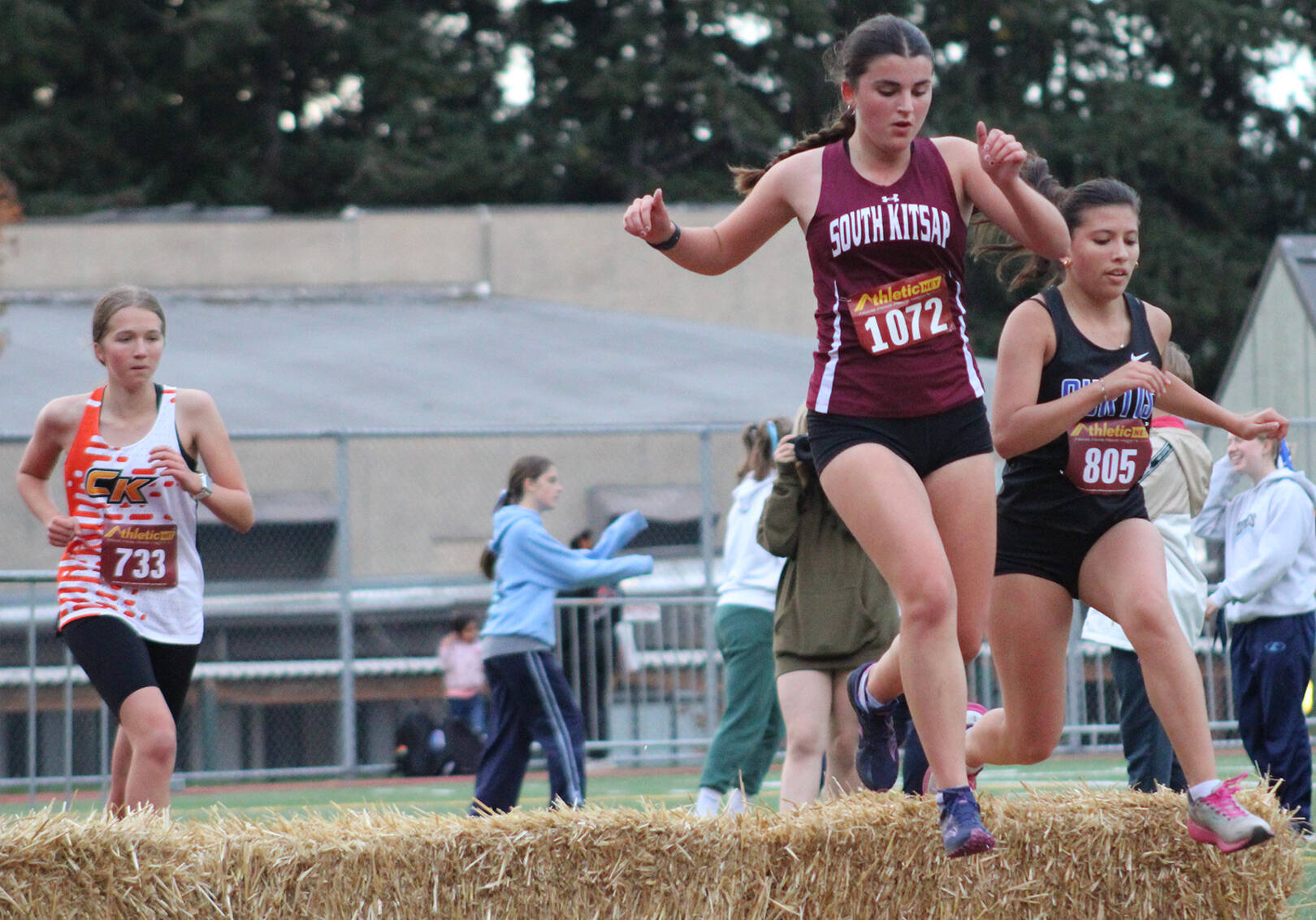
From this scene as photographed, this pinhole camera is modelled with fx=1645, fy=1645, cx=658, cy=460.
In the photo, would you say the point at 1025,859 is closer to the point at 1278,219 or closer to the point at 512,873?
the point at 512,873

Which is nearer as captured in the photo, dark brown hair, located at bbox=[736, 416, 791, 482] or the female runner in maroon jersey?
the female runner in maroon jersey

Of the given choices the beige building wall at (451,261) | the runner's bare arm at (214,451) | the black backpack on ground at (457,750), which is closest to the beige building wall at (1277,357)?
the black backpack on ground at (457,750)

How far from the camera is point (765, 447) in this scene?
7348 millimetres

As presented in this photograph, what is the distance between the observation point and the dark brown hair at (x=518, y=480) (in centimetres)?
809

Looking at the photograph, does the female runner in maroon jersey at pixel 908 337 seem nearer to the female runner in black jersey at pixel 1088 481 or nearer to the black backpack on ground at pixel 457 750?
the female runner in black jersey at pixel 1088 481

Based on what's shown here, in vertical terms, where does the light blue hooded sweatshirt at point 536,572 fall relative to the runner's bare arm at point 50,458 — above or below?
below

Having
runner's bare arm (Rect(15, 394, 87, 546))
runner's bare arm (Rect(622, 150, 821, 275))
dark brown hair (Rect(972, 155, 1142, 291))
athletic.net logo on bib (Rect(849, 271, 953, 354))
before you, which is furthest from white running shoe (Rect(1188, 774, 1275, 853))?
runner's bare arm (Rect(15, 394, 87, 546))

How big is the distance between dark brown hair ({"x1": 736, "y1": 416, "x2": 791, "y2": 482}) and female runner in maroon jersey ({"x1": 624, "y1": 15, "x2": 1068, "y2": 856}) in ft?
9.15

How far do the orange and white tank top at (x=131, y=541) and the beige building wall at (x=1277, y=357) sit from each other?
10.8 meters

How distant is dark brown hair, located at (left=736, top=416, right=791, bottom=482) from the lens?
717 cm

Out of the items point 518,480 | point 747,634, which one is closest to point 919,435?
point 747,634

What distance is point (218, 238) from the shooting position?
22609 millimetres

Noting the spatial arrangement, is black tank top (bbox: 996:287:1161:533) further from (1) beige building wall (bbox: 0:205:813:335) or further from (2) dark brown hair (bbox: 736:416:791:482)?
(1) beige building wall (bbox: 0:205:813:335)

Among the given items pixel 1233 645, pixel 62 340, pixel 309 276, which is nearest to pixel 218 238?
pixel 309 276
